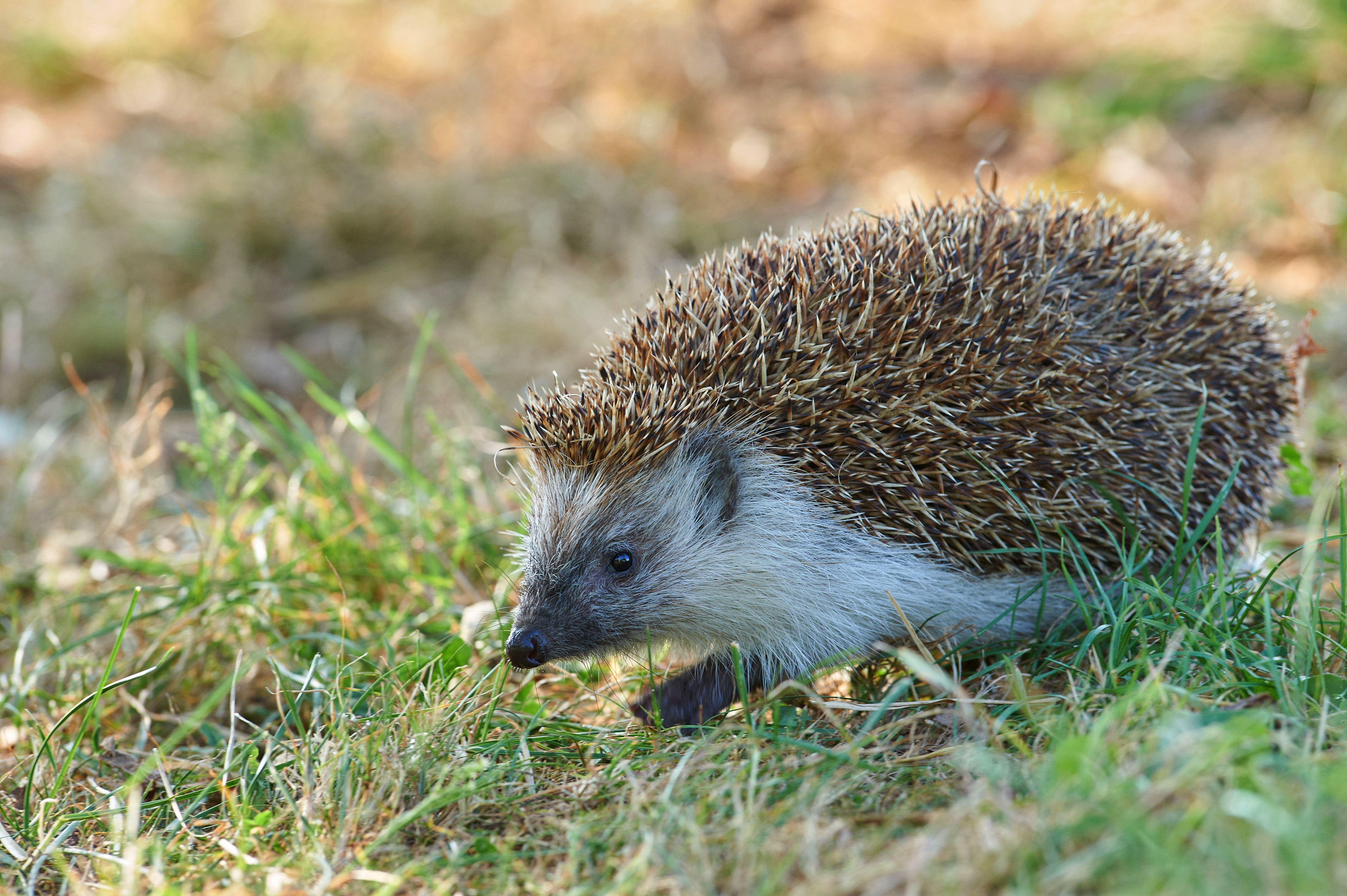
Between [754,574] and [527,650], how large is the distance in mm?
794

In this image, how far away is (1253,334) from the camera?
161 inches

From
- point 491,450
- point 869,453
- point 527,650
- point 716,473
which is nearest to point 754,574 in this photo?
point 716,473

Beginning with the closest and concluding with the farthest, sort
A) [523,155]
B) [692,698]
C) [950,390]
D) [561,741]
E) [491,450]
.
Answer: [561,741], [950,390], [692,698], [491,450], [523,155]

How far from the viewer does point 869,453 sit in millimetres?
3621

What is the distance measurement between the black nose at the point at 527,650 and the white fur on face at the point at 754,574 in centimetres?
10

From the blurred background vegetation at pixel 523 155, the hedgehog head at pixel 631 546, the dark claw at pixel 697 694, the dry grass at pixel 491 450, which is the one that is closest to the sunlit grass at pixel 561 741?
the dry grass at pixel 491 450

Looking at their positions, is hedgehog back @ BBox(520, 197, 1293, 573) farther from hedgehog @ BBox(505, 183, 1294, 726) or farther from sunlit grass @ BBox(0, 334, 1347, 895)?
sunlit grass @ BBox(0, 334, 1347, 895)

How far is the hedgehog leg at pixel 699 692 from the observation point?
369cm

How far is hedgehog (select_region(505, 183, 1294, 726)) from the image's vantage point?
361cm

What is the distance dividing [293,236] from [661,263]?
9.02 ft

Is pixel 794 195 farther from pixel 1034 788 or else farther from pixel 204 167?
pixel 1034 788

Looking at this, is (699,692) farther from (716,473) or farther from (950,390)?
(950,390)

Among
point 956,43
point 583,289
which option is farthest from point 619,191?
point 956,43

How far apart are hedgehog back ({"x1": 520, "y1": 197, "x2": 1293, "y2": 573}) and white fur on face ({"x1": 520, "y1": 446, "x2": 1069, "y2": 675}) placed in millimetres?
82
